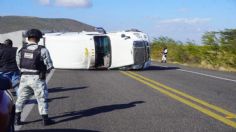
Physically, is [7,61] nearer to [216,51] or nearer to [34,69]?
[34,69]

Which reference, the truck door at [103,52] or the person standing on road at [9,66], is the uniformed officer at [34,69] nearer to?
the person standing on road at [9,66]

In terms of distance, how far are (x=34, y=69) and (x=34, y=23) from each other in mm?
98164

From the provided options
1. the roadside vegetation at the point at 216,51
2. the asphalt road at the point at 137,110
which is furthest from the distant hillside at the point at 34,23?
the asphalt road at the point at 137,110

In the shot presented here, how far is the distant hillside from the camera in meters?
101

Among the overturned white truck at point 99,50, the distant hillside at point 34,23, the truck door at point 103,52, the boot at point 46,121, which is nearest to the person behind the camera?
the boot at point 46,121

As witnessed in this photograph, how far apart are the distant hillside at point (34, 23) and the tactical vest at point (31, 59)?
Answer: 90470 mm

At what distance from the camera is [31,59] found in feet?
30.1

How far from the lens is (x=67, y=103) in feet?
40.7

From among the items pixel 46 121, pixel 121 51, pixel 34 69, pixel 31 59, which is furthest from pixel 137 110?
pixel 121 51

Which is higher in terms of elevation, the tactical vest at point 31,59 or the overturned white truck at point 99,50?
the tactical vest at point 31,59

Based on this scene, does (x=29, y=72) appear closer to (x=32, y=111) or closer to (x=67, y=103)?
(x=32, y=111)

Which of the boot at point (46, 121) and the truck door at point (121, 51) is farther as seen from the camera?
the truck door at point (121, 51)

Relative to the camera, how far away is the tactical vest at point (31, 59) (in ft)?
30.1

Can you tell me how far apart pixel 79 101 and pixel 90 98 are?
698 mm
